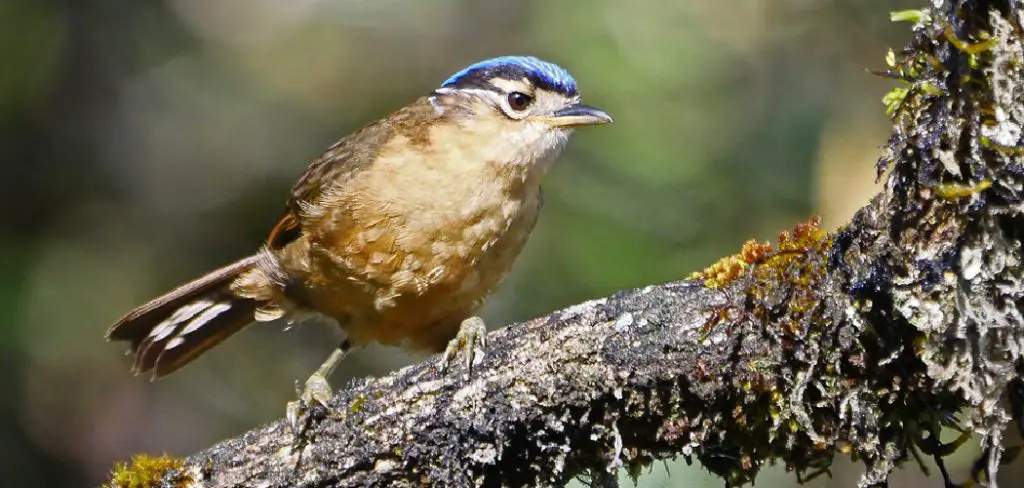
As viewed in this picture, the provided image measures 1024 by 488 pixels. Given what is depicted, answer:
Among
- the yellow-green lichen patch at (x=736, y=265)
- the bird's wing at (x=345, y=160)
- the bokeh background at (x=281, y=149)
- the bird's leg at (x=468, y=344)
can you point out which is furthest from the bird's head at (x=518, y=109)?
the yellow-green lichen patch at (x=736, y=265)

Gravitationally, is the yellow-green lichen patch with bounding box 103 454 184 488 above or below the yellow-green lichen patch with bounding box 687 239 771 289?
below

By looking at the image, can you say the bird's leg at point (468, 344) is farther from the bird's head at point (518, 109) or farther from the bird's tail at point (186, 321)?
the bird's tail at point (186, 321)

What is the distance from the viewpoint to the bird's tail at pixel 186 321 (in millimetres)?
4977

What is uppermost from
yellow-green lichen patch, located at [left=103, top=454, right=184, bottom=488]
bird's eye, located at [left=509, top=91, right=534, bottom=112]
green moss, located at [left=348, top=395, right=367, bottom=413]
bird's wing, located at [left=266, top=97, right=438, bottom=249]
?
bird's eye, located at [left=509, top=91, right=534, bottom=112]

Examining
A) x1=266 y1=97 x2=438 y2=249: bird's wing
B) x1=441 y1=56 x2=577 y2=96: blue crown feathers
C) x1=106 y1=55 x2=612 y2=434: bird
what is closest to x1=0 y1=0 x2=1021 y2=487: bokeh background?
x1=441 y1=56 x2=577 y2=96: blue crown feathers

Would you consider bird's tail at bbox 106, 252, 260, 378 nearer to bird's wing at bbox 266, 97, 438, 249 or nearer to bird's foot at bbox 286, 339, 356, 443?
bird's wing at bbox 266, 97, 438, 249

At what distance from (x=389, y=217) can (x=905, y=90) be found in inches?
84.2

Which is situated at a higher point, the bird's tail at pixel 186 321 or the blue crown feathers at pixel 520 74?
the blue crown feathers at pixel 520 74

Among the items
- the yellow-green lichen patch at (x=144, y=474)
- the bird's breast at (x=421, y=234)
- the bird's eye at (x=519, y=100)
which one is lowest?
the yellow-green lichen patch at (x=144, y=474)

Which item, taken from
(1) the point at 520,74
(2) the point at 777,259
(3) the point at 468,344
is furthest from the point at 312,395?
(2) the point at 777,259

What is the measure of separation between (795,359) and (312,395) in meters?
2.13

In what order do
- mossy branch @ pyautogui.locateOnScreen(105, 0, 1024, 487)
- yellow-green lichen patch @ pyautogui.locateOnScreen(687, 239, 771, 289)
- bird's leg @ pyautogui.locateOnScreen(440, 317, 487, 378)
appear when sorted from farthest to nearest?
1. bird's leg @ pyautogui.locateOnScreen(440, 317, 487, 378)
2. yellow-green lichen patch @ pyautogui.locateOnScreen(687, 239, 771, 289)
3. mossy branch @ pyautogui.locateOnScreen(105, 0, 1024, 487)

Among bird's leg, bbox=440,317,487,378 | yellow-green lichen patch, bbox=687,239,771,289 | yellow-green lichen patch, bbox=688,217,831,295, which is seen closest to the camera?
yellow-green lichen patch, bbox=688,217,831,295

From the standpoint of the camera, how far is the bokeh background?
17.1 feet
